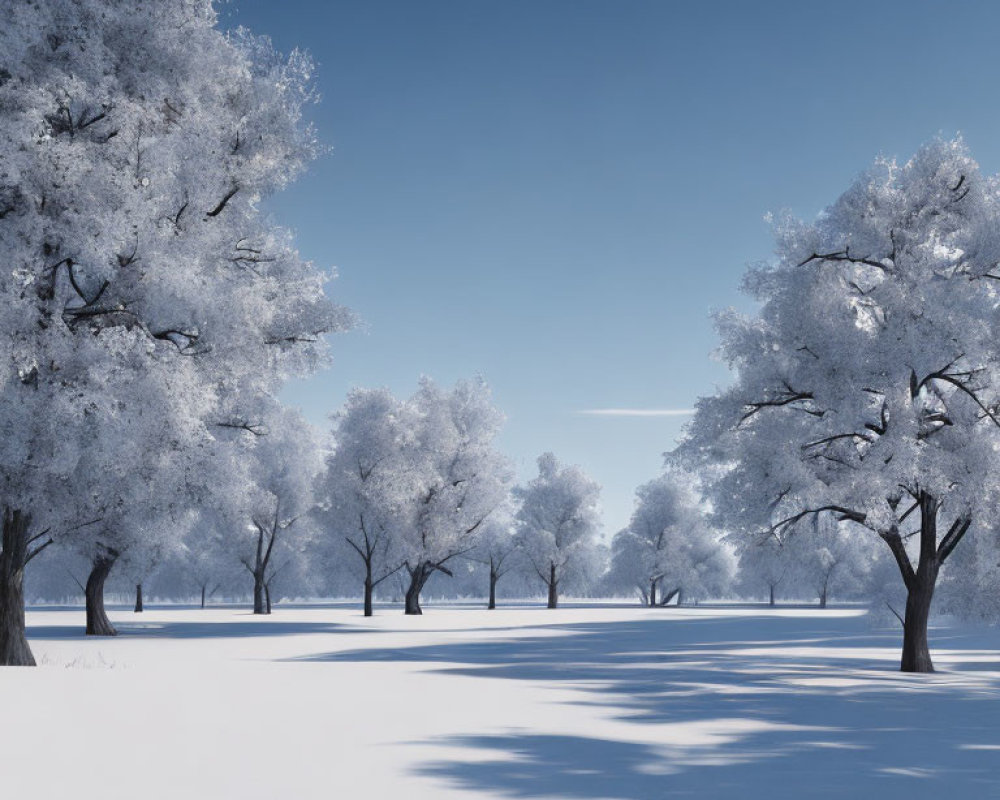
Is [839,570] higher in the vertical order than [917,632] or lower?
lower

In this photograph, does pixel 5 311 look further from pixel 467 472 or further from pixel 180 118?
pixel 467 472

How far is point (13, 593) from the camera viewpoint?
21938 mm

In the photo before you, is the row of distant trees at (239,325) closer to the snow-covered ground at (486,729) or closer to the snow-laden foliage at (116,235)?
the snow-laden foliage at (116,235)

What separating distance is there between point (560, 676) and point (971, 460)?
39.9ft

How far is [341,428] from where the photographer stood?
7112 centimetres

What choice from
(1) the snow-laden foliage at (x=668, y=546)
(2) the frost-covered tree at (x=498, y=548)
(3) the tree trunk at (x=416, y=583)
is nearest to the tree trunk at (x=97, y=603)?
(3) the tree trunk at (x=416, y=583)

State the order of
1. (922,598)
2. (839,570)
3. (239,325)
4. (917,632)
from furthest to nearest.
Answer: (839,570), (922,598), (917,632), (239,325)

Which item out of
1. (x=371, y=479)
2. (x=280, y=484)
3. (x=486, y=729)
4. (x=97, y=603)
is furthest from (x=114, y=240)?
(x=280, y=484)

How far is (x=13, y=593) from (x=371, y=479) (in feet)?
146

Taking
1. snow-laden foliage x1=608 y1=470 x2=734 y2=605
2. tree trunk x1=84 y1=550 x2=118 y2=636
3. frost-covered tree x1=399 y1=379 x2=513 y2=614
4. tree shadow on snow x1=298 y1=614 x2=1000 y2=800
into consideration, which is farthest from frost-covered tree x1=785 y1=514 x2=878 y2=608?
tree shadow on snow x1=298 y1=614 x2=1000 y2=800

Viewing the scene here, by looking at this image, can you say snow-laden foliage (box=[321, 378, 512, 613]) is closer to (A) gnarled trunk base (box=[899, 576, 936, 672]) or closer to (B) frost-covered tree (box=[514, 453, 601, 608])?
(B) frost-covered tree (box=[514, 453, 601, 608])

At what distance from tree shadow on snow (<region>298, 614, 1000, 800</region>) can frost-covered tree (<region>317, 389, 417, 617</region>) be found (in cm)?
3479

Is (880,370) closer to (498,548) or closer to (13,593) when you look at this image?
(13,593)

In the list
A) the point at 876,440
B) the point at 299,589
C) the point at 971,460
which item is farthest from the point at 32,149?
the point at 299,589
